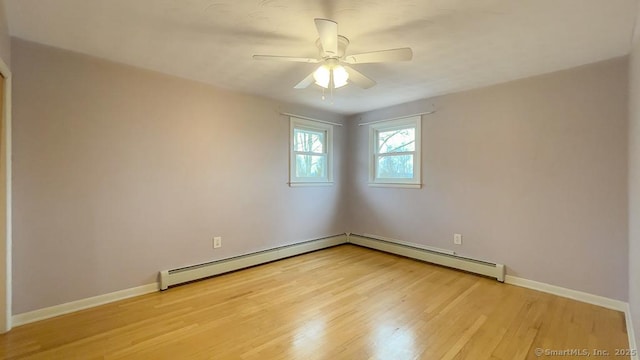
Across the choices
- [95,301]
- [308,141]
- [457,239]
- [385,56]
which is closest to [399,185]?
[457,239]

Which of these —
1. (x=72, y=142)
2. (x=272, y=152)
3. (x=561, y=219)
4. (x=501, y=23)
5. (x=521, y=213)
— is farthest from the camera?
(x=272, y=152)

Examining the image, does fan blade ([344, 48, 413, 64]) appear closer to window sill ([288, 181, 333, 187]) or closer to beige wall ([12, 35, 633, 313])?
beige wall ([12, 35, 633, 313])

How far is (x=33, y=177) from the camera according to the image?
219 cm

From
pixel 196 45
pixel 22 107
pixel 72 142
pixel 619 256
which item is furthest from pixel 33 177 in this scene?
pixel 619 256

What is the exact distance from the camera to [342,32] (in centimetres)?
200

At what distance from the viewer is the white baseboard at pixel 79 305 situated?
2149mm

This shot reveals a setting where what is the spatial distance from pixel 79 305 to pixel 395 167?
390 cm

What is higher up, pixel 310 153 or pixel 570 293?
pixel 310 153

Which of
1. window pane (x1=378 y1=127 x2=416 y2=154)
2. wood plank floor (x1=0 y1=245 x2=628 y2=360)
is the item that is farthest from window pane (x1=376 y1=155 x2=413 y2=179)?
wood plank floor (x1=0 y1=245 x2=628 y2=360)

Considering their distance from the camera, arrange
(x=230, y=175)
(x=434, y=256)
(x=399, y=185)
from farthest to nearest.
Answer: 1. (x=399, y=185)
2. (x=434, y=256)
3. (x=230, y=175)

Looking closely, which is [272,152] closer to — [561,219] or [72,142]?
[72,142]

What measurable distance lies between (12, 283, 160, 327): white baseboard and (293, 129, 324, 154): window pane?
97.2 inches

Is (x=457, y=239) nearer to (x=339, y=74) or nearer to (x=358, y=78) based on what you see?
(x=358, y=78)

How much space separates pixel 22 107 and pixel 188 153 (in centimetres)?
126
